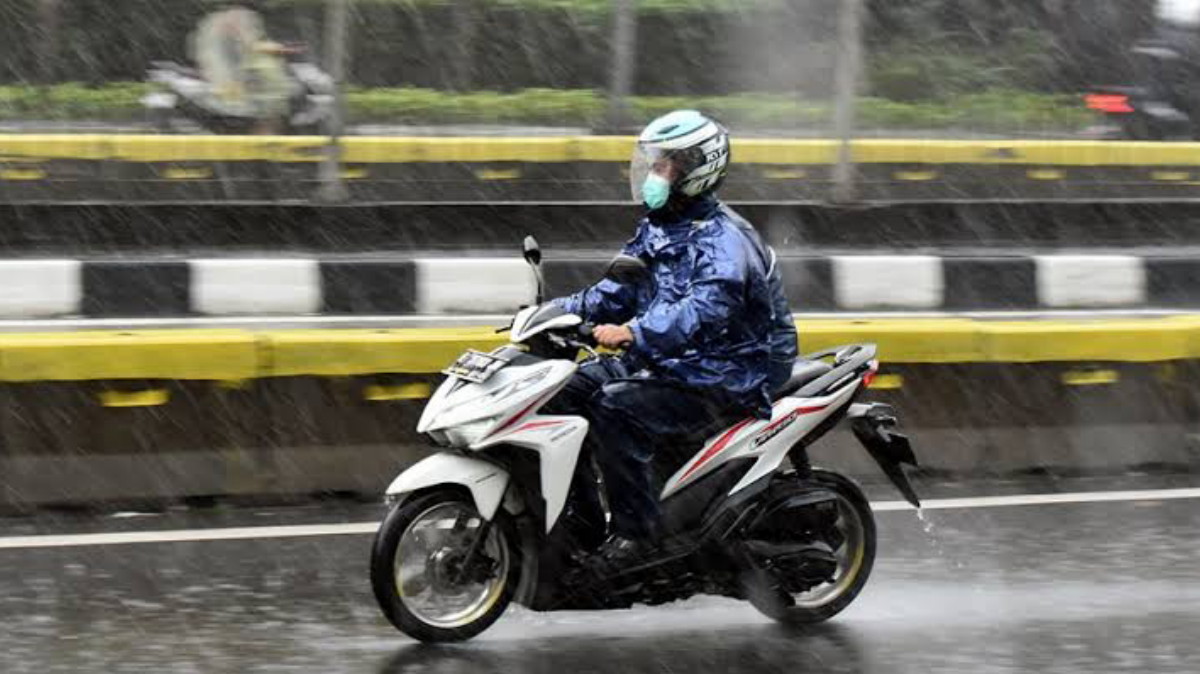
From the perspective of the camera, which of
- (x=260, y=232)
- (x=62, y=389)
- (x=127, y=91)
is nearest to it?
(x=62, y=389)

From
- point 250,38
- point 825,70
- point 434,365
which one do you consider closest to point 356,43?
point 250,38

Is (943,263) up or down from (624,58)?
down

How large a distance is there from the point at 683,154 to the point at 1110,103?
450 inches

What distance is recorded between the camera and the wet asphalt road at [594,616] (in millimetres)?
Result: 6363

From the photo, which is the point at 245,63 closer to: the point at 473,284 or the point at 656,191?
the point at 473,284

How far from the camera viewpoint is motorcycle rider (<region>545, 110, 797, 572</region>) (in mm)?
6352

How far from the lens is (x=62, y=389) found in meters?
8.27

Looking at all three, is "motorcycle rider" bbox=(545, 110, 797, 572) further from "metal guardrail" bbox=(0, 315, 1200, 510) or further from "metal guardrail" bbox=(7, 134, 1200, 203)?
"metal guardrail" bbox=(7, 134, 1200, 203)

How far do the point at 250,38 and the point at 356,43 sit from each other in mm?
714

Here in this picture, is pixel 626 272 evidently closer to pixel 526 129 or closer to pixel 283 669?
pixel 283 669

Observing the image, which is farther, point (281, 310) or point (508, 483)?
point (281, 310)

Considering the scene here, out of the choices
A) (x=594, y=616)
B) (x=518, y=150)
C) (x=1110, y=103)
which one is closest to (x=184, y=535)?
(x=594, y=616)

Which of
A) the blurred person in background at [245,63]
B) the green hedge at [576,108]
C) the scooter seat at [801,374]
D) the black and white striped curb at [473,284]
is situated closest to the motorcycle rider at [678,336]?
the scooter seat at [801,374]

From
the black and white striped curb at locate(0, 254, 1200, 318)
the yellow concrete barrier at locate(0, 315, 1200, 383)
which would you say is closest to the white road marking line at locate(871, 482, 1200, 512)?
the yellow concrete barrier at locate(0, 315, 1200, 383)
